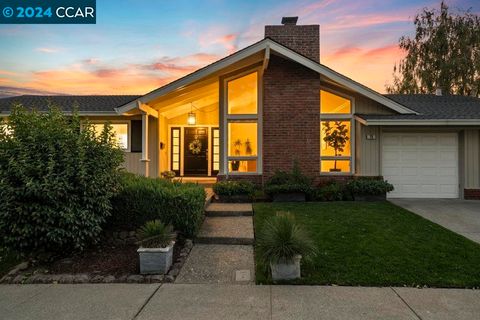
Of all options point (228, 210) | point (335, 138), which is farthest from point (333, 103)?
point (228, 210)

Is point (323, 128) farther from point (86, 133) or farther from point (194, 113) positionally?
point (86, 133)

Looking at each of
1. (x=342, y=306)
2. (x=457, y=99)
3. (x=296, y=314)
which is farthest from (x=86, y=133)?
(x=457, y=99)

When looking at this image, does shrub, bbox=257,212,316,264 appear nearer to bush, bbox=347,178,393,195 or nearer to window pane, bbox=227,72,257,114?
bush, bbox=347,178,393,195

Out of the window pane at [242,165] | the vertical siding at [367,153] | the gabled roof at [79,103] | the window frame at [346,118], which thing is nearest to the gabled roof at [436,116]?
the window frame at [346,118]

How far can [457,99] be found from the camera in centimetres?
1341

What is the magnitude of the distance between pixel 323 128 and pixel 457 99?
7.17 m

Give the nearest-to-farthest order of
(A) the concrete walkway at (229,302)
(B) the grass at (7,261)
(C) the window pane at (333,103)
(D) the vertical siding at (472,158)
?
(A) the concrete walkway at (229,302), (B) the grass at (7,261), (D) the vertical siding at (472,158), (C) the window pane at (333,103)

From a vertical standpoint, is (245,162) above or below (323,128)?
below

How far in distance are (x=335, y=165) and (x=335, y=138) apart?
85 cm

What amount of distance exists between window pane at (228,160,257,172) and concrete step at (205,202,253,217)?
1921 mm

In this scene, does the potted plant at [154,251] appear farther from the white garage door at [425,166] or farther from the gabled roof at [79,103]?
the white garage door at [425,166]

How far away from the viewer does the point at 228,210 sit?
7746 mm

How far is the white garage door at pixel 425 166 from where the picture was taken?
10406mm

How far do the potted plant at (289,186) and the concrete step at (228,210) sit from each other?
1.15m
